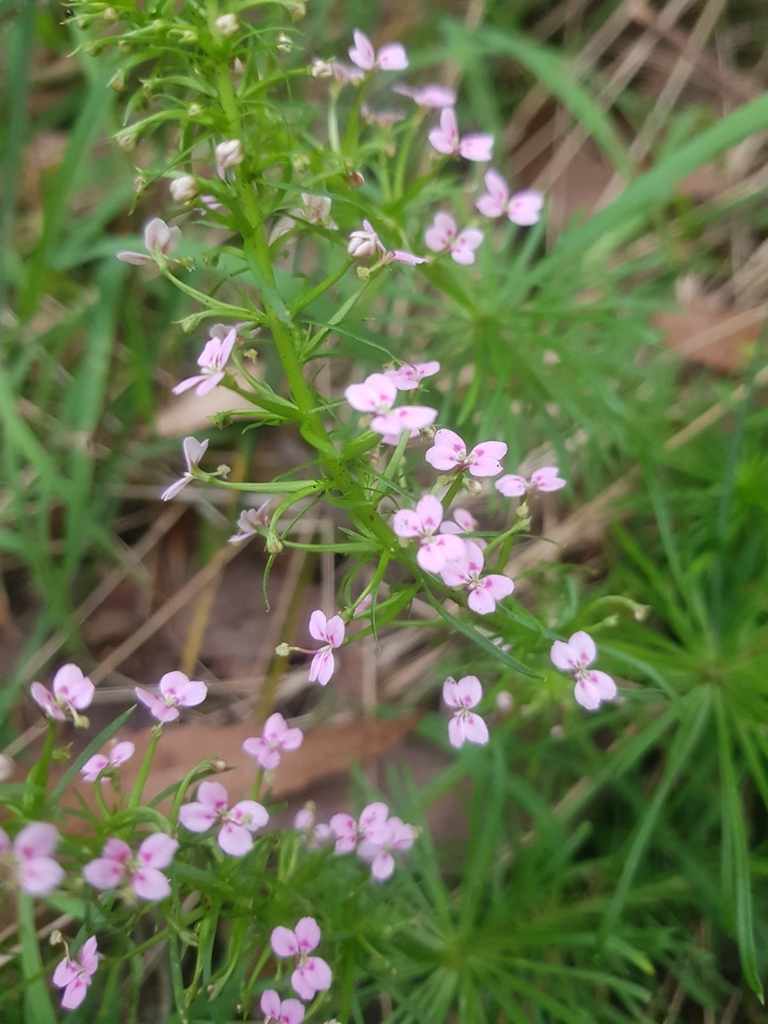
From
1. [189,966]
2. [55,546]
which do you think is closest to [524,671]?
[189,966]

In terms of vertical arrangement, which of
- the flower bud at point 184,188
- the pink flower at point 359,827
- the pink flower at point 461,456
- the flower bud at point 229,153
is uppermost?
the flower bud at point 229,153

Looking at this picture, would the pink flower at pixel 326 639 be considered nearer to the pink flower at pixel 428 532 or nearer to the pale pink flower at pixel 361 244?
the pink flower at pixel 428 532

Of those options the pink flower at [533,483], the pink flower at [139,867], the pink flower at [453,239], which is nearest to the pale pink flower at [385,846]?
the pink flower at [139,867]

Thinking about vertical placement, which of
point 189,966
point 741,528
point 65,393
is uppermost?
point 65,393

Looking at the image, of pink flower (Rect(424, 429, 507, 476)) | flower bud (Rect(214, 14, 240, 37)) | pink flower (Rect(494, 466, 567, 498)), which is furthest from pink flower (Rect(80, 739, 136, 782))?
A: flower bud (Rect(214, 14, 240, 37))

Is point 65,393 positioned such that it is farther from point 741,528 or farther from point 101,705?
point 741,528
